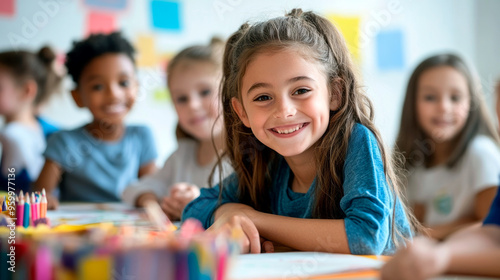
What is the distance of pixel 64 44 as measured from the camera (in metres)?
3.12

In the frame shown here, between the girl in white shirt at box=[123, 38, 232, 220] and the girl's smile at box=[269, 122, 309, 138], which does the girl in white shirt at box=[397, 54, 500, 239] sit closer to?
the girl in white shirt at box=[123, 38, 232, 220]

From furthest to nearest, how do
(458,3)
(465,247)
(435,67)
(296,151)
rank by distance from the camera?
(458,3) → (435,67) → (296,151) → (465,247)

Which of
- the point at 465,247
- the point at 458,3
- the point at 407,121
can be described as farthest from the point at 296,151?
the point at 458,3

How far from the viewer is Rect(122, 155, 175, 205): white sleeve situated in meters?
1.61

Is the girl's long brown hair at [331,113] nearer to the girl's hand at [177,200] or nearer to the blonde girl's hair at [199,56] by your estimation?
the girl's hand at [177,200]

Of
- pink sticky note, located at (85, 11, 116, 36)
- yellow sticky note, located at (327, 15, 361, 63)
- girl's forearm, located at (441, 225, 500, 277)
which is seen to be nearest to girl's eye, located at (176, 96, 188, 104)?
girl's forearm, located at (441, 225, 500, 277)

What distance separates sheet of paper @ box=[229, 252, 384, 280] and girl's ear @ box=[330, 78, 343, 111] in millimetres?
289

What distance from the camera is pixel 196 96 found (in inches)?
66.4

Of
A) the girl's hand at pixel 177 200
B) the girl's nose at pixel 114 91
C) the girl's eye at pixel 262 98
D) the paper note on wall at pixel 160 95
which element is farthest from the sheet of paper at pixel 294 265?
the paper note on wall at pixel 160 95

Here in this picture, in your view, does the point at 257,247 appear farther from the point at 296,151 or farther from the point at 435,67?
the point at 435,67

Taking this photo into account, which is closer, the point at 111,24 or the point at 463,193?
the point at 463,193

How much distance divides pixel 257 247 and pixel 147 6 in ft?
8.87

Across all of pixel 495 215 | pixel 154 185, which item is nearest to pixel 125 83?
pixel 154 185

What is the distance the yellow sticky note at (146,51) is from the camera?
3279 millimetres
